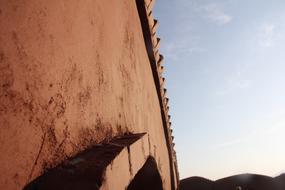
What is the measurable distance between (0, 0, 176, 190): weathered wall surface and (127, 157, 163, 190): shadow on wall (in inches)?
48.2

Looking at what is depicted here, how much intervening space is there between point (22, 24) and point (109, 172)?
2.13 ft

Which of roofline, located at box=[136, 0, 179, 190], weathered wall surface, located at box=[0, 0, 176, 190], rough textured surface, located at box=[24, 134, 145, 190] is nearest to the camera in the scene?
weathered wall surface, located at box=[0, 0, 176, 190]

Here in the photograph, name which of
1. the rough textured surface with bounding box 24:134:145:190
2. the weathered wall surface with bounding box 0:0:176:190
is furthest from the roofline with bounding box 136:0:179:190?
the rough textured surface with bounding box 24:134:145:190

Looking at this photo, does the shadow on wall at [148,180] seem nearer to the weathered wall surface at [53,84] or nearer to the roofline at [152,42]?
the weathered wall surface at [53,84]

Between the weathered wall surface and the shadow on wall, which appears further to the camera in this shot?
the shadow on wall

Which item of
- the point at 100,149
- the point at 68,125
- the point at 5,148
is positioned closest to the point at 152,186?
the point at 100,149

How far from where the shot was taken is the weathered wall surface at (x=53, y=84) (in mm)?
981

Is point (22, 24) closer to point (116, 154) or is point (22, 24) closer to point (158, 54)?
point (116, 154)

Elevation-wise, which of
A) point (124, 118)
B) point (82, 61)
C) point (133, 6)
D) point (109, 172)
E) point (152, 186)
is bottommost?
point (152, 186)

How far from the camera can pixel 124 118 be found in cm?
235

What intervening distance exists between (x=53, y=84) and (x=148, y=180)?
247 cm

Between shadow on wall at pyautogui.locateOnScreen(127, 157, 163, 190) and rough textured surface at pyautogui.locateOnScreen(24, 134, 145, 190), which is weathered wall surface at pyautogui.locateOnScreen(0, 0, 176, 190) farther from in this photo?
shadow on wall at pyautogui.locateOnScreen(127, 157, 163, 190)

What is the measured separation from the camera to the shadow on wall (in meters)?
3.35

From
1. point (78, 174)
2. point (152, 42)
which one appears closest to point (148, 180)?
point (152, 42)
